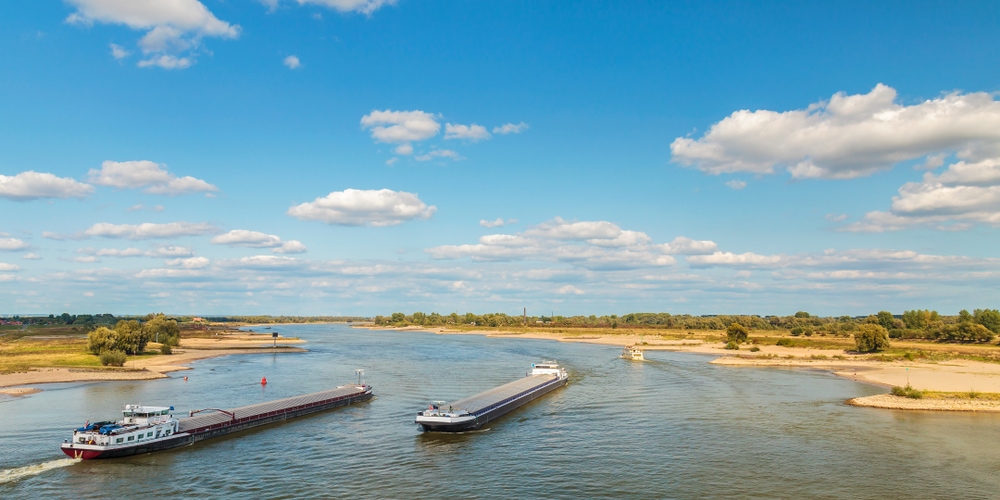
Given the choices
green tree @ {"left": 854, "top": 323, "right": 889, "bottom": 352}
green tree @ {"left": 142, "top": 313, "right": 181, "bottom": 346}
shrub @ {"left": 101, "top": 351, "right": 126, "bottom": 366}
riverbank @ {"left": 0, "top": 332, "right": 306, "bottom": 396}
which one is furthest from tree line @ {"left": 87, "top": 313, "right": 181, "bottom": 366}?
green tree @ {"left": 854, "top": 323, "right": 889, "bottom": 352}

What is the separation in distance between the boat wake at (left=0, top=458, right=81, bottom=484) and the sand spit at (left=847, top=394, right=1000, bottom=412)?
79.1 meters

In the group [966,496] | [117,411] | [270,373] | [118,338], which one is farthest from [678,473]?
[118,338]

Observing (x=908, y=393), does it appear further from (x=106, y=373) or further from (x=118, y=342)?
(x=118, y=342)

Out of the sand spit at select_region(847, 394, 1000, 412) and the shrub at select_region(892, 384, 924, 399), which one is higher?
the shrub at select_region(892, 384, 924, 399)

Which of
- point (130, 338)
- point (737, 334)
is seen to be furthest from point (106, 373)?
point (737, 334)

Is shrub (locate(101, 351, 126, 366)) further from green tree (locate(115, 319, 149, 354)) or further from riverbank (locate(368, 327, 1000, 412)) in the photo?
riverbank (locate(368, 327, 1000, 412))

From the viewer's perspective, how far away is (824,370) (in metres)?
109

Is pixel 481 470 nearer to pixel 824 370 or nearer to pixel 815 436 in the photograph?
pixel 815 436

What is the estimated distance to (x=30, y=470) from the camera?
40.6m

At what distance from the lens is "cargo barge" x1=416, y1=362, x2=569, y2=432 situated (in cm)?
5450

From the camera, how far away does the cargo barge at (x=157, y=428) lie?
44.1m

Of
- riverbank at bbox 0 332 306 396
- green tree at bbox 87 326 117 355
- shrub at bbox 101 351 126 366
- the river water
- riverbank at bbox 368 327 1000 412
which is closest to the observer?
the river water

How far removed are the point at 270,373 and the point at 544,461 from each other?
70988mm

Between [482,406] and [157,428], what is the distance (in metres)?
29.5
